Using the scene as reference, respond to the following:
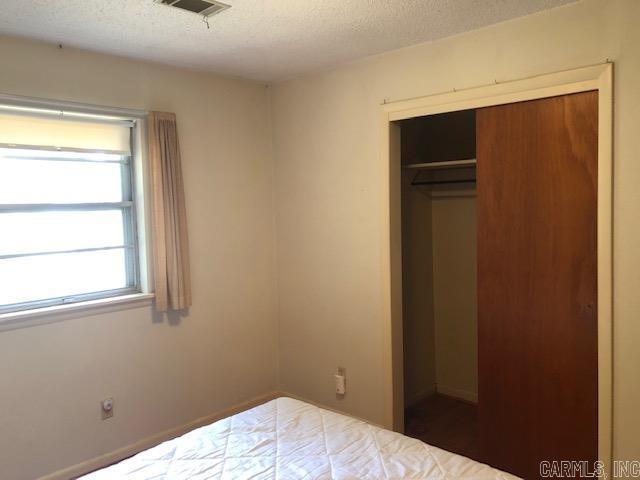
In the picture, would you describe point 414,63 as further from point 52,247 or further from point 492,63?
point 52,247

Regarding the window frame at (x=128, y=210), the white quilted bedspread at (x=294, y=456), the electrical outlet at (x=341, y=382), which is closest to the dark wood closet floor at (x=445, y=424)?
the electrical outlet at (x=341, y=382)

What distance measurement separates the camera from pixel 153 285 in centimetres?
319

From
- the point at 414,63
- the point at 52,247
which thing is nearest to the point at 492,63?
the point at 414,63

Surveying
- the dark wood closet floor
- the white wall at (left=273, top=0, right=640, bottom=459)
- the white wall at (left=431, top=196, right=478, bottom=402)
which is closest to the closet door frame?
the white wall at (left=273, top=0, right=640, bottom=459)

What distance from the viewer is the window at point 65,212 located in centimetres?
271

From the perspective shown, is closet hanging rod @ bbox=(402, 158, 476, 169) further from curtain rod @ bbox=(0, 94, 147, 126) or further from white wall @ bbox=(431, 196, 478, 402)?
curtain rod @ bbox=(0, 94, 147, 126)

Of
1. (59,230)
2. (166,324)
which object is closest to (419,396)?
(166,324)

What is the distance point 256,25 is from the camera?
8.35 ft

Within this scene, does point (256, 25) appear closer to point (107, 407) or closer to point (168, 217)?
point (168, 217)

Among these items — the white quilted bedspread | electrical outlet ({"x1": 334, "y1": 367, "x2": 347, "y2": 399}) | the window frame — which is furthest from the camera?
electrical outlet ({"x1": 334, "y1": 367, "x2": 347, "y2": 399})

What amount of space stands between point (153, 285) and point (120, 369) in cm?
53

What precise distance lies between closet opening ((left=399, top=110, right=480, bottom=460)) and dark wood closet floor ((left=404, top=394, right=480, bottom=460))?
15mm

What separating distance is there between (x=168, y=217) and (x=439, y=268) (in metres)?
2.10

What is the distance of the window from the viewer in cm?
271
